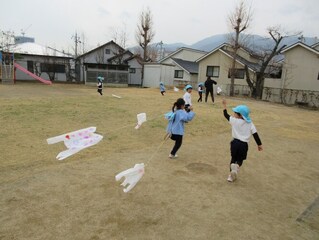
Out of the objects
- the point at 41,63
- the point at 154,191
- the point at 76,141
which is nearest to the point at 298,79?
the point at 154,191

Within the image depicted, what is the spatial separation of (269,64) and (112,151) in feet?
78.8

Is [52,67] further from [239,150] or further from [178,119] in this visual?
[239,150]

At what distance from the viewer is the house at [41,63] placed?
104 ft

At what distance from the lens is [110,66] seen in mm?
32656

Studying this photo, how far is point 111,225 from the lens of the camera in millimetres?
3291

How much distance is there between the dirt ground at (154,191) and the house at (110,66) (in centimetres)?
2455

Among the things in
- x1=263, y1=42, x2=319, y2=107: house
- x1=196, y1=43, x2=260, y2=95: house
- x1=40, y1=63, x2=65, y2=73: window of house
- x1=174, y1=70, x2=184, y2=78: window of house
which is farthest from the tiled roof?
x1=40, y1=63, x2=65, y2=73: window of house

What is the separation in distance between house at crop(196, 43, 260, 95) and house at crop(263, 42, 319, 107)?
123 inches

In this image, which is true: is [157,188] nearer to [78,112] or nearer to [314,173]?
[314,173]

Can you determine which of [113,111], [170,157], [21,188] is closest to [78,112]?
[113,111]

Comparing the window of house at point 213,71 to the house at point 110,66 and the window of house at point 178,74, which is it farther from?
the house at point 110,66

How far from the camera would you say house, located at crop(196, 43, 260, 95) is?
89.0 feet

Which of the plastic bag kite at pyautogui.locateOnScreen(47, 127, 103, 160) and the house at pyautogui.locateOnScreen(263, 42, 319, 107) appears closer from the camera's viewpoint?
the plastic bag kite at pyautogui.locateOnScreen(47, 127, 103, 160)

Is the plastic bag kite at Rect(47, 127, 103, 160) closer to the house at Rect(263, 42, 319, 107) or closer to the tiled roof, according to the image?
the house at Rect(263, 42, 319, 107)
